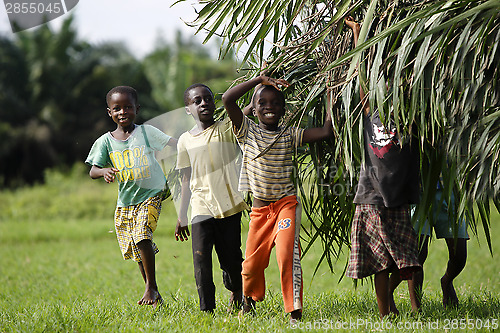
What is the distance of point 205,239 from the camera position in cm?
353

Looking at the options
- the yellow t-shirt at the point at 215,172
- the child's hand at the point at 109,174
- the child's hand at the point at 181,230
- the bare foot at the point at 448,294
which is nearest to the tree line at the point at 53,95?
the child's hand at the point at 109,174

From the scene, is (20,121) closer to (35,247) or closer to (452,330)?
(35,247)

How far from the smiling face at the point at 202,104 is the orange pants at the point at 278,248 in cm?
63

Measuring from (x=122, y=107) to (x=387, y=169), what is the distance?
1.73 meters

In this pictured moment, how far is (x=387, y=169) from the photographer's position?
3084 millimetres

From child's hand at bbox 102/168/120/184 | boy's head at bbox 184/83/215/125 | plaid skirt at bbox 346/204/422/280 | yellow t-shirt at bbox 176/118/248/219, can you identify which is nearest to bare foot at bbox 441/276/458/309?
plaid skirt at bbox 346/204/422/280

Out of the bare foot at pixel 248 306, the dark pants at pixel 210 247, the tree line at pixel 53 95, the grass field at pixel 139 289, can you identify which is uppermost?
the tree line at pixel 53 95

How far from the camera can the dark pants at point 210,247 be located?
11.5 ft

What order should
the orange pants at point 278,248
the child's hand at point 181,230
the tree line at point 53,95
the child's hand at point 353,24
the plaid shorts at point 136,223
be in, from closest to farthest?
1. the child's hand at point 353,24
2. the orange pants at point 278,248
3. the child's hand at point 181,230
4. the plaid shorts at point 136,223
5. the tree line at point 53,95

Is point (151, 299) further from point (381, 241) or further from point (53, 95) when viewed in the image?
point (53, 95)

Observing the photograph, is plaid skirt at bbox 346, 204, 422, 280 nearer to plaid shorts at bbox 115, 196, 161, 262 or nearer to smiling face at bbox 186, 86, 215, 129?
smiling face at bbox 186, 86, 215, 129

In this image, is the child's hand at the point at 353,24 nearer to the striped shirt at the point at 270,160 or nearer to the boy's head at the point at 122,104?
the striped shirt at the point at 270,160

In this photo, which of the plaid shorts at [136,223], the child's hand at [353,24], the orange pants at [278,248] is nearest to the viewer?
the child's hand at [353,24]

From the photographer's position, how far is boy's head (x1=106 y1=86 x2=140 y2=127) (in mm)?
3859
